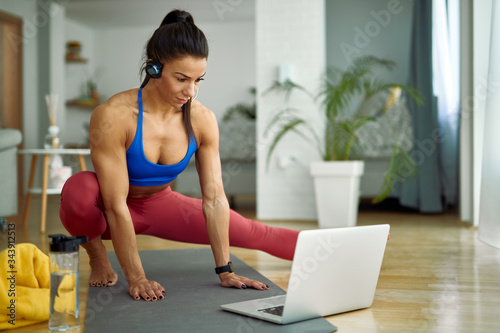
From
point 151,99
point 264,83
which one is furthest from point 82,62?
point 151,99

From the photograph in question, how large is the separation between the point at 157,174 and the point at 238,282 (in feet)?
1.48

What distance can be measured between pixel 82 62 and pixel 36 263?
Answer: 630 cm

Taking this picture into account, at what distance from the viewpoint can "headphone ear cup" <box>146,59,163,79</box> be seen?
1.58 meters

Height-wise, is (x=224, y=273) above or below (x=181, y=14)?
below

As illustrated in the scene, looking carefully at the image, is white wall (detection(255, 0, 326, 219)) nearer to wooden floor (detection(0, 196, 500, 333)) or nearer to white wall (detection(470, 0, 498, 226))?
wooden floor (detection(0, 196, 500, 333))

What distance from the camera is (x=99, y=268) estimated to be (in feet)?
6.18

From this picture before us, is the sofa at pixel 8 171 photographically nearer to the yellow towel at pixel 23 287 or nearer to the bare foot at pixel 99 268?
the bare foot at pixel 99 268

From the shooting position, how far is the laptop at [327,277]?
134 centimetres

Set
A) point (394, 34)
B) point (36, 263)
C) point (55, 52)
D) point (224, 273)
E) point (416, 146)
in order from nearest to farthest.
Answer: point (36, 263), point (224, 273), point (416, 146), point (394, 34), point (55, 52)

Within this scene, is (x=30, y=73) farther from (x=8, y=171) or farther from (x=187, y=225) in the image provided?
(x=187, y=225)

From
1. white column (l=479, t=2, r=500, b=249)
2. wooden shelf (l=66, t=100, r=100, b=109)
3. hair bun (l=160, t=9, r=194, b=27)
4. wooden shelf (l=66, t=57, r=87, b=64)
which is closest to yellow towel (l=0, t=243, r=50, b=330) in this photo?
hair bun (l=160, t=9, r=194, b=27)

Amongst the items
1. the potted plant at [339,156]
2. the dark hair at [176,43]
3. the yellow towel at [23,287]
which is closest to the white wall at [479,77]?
the potted plant at [339,156]

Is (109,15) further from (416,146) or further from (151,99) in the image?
(151,99)

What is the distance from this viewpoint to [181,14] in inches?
65.6
